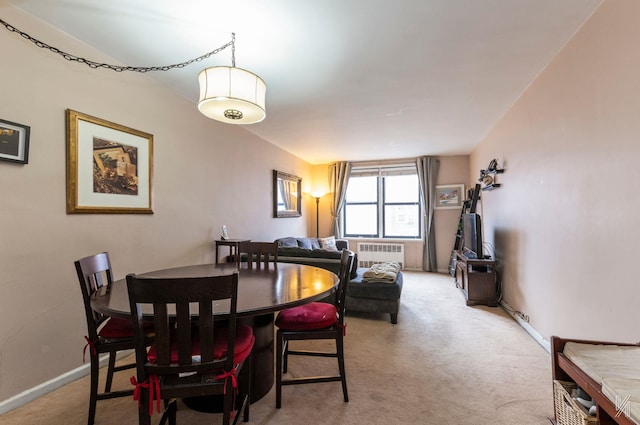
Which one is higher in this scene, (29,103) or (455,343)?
(29,103)

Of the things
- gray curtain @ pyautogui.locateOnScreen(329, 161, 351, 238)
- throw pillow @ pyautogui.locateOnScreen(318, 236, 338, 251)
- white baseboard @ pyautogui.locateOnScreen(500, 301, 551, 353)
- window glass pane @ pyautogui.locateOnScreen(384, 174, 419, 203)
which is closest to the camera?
white baseboard @ pyautogui.locateOnScreen(500, 301, 551, 353)

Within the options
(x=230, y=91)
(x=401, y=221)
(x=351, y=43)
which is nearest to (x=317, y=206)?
(x=401, y=221)

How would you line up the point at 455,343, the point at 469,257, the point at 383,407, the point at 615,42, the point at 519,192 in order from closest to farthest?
the point at 615,42 → the point at 383,407 → the point at 455,343 → the point at 519,192 → the point at 469,257

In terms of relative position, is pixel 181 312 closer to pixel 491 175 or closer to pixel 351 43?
pixel 351 43

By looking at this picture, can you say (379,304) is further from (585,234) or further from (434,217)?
(434,217)

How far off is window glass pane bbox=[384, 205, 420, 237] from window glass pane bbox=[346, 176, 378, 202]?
1.47 feet

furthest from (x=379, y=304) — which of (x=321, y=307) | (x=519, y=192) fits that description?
(x=519, y=192)

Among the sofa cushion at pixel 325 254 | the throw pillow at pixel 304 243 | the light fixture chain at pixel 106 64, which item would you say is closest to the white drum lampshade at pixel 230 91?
the light fixture chain at pixel 106 64

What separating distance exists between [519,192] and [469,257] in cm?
124

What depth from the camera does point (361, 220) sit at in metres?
6.70

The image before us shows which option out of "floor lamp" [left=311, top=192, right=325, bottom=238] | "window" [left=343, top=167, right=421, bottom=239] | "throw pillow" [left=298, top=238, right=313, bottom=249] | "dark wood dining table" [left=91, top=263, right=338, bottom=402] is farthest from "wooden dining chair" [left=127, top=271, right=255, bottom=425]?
"window" [left=343, top=167, right=421, bottom=239]

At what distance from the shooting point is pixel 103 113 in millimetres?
2246

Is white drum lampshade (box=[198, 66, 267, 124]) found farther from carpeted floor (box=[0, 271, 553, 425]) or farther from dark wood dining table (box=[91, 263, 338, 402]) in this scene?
carpeted floor (box=[0, 271, 553, 425])

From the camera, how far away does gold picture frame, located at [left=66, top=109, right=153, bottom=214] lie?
205cm
